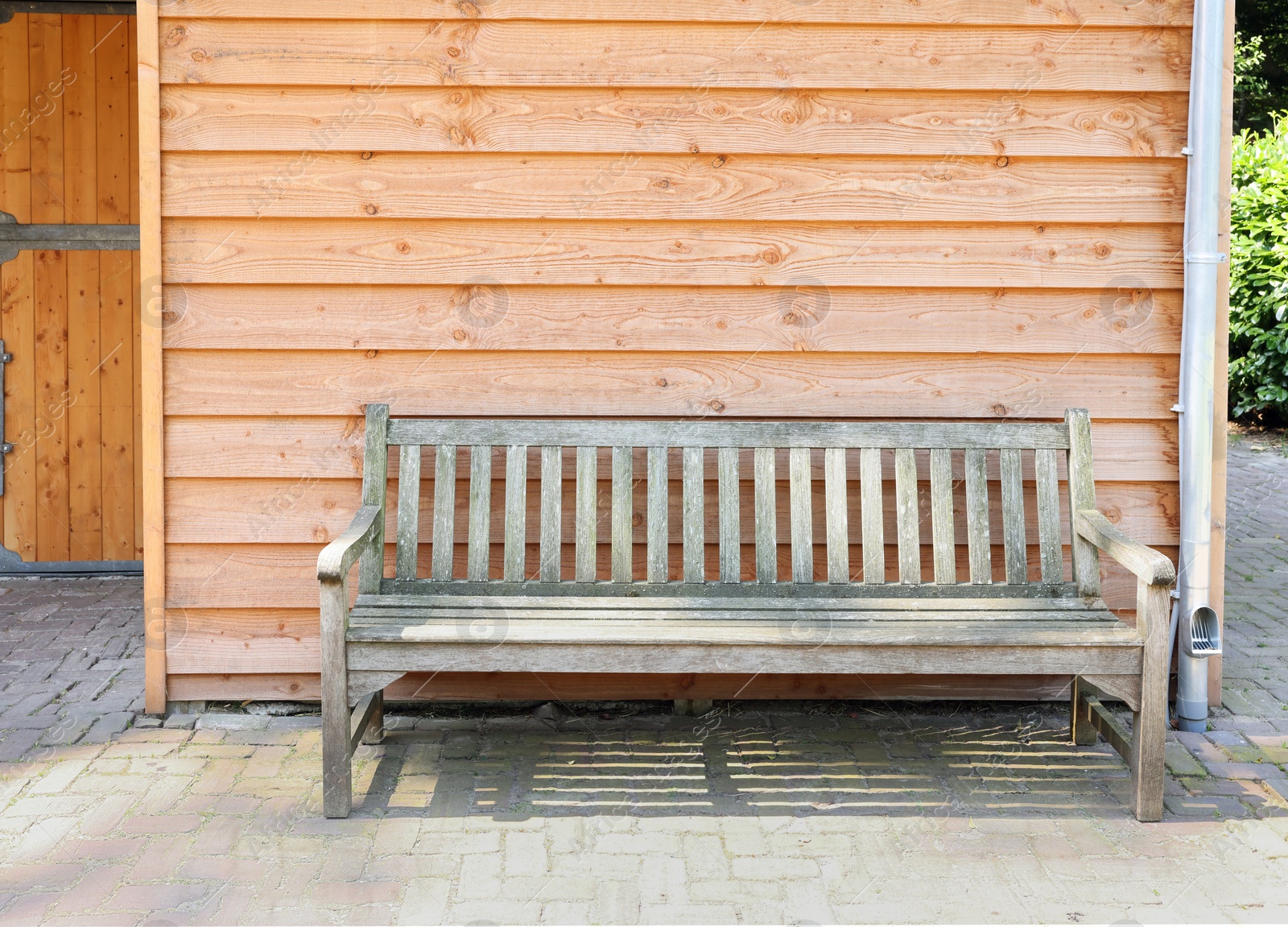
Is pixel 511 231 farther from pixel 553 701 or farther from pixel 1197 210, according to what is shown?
pixel 1197 210

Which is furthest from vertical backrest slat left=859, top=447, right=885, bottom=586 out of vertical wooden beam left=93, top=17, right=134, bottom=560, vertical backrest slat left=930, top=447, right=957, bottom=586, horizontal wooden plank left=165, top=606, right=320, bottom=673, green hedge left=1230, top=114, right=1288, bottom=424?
green hedge left=1230, top=114, right=1288, bottom=424

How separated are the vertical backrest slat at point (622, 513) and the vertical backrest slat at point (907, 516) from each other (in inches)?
32.8

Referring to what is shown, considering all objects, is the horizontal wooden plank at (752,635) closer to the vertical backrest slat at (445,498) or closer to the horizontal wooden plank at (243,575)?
the vertical backrest slat at (445,498)

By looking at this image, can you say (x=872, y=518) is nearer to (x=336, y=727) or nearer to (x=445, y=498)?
(x=445, y=498)

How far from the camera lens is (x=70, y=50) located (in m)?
5.08

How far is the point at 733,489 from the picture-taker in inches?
133

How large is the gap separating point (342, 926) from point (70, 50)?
14.6 feet

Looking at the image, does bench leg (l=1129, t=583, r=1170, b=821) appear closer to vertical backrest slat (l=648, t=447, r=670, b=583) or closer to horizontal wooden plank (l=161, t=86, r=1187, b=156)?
vertical backrest slat (l=648, t=447, r=670, b=583)

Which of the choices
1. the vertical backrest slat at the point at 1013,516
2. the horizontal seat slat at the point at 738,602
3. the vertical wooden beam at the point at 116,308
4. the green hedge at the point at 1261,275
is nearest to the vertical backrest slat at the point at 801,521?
the horizontal seat slat at the point at 738,602

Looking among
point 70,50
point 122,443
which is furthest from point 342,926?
point 70,50

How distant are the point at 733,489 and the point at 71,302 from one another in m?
3.61

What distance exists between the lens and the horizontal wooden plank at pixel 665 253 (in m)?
3.45

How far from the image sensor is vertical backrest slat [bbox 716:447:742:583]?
132 inches

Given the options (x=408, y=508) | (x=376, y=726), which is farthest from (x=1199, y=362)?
(x=376, y=726)
